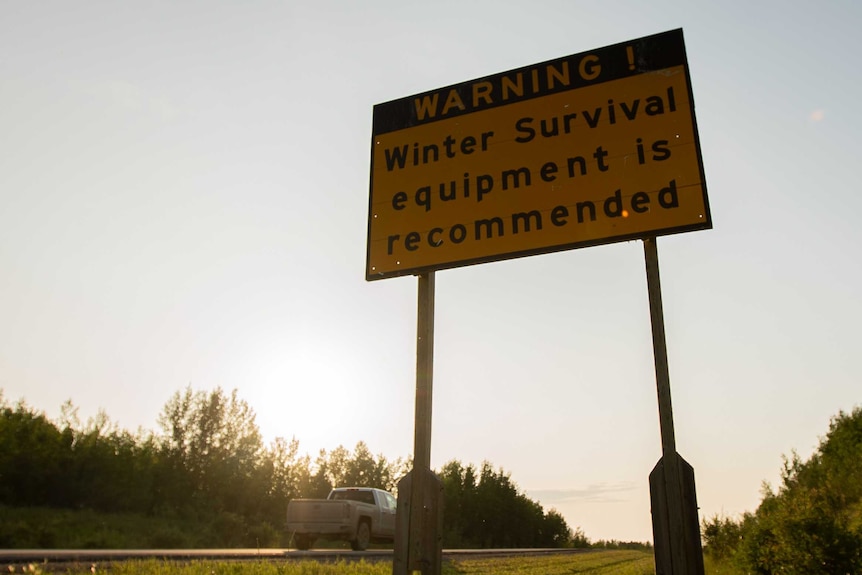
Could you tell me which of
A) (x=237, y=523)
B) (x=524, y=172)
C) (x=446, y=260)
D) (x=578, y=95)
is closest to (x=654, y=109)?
(x=578, y=95)

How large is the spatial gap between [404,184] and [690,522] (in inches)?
150

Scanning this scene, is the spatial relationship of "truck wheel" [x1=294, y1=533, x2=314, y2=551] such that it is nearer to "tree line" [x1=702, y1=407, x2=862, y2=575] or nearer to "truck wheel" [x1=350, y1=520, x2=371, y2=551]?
"truck wheel" [x1=350, y1=520, x2=371, y2=551]

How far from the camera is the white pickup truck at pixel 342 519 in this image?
16469mm

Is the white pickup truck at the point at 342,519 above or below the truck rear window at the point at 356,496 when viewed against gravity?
below

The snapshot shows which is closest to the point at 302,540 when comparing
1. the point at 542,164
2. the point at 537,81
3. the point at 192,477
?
the point at 542,164

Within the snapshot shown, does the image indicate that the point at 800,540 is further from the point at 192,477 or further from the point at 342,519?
the point at 192,477

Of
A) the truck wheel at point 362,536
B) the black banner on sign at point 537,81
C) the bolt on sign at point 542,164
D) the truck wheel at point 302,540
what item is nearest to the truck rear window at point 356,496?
the truck wheel at point 362,536

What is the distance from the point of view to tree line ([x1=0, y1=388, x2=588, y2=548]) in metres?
30.1

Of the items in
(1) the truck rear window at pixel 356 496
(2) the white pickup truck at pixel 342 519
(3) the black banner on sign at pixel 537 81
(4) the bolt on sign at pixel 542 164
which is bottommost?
(2) the white pickup truck at pixel 342 519

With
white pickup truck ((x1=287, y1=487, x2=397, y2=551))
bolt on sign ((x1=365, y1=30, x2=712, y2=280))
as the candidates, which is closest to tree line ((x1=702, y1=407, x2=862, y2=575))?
white pickup truck ((x1=287, y1=487, x2=397, y2=551))

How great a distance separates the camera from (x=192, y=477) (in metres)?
39.5

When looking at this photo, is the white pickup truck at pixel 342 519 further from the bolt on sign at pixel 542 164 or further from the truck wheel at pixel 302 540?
the bolt on sign at pixel 542 164

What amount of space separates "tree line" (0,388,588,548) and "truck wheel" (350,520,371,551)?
380 inches

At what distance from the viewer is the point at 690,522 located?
4.14 m
